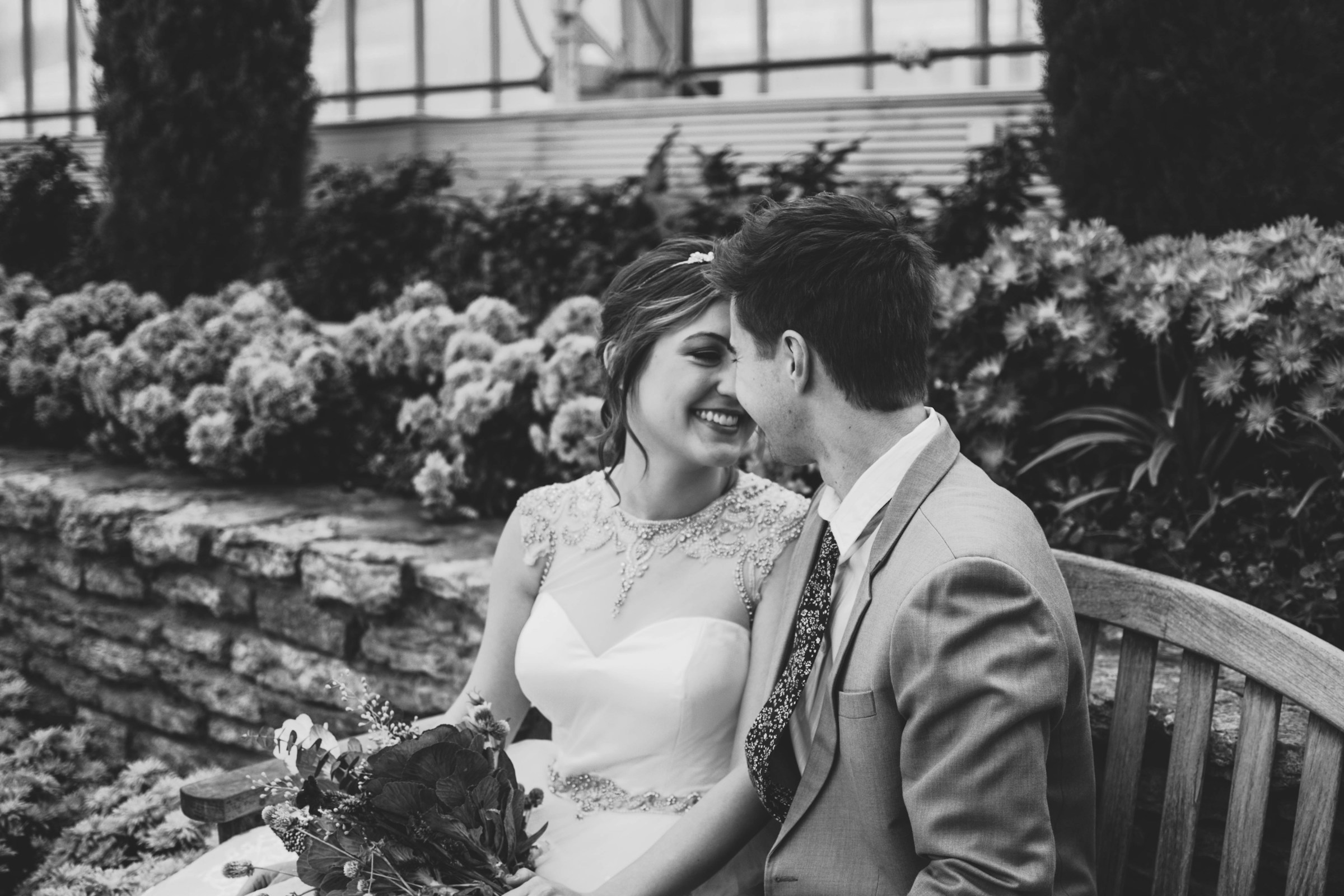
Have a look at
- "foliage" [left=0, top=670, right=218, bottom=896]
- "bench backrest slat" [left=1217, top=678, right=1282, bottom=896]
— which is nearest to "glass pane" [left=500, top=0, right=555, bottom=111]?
"foliage" [left=0, top=670, right=218, bottom=896]

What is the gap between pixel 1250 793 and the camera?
1840mm

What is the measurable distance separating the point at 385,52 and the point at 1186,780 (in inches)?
339

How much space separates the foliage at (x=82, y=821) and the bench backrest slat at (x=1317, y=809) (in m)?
2.64

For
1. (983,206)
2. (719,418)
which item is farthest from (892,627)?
(983,206)

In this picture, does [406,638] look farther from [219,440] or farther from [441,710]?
[219,440]

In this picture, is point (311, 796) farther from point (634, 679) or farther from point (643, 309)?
point (643, 309)

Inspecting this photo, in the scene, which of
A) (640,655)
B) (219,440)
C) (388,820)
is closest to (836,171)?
(219,440)

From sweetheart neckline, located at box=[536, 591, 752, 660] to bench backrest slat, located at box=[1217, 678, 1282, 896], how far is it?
942 millimetres

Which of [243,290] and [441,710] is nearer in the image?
[441,710]

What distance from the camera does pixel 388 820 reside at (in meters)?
2.00

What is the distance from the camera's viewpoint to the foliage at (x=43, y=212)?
8609mm

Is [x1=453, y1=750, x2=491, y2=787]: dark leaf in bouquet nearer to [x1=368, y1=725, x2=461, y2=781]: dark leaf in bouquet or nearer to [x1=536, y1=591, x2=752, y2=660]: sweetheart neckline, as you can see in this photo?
[x1=368, y1=725, x2=461, y2=781]: dark leaf in bouquet

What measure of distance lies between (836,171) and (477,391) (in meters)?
2.53

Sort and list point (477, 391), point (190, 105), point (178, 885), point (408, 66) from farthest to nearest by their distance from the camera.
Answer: point (408, 66) → point (190, 105) → point (477, 391) → point (178, 885)
